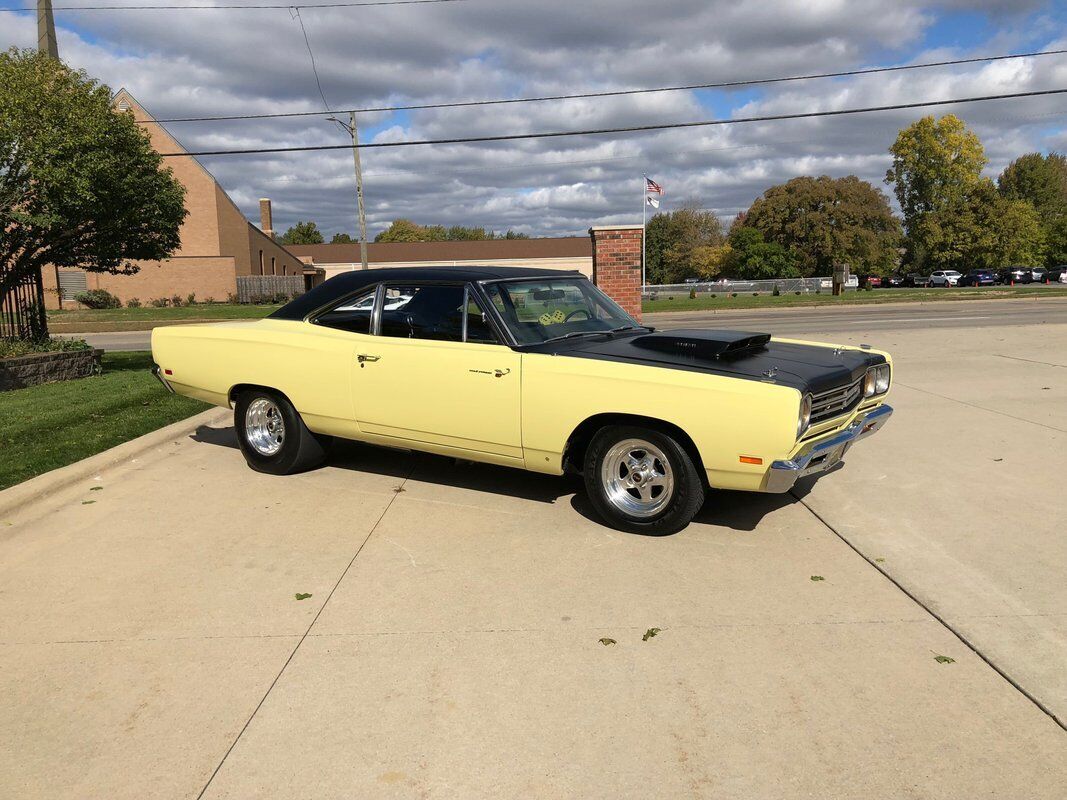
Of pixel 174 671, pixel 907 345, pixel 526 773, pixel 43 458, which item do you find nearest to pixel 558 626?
pixel 526 773

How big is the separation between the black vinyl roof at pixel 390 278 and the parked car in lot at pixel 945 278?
68869 mm

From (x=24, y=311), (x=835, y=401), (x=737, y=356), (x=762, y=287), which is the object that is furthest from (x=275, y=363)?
(x=762, y=287)

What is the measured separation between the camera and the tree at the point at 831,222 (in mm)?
62844

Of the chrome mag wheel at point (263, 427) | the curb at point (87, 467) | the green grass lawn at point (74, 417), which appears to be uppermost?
the chrome mag wheel at point (263, 427)

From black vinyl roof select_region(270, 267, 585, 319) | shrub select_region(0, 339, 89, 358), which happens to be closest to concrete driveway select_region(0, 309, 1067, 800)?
black vinyl roof select_region(270, 267, 585, 319)

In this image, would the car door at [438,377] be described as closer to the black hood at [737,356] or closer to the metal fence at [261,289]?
the black hood at [737,356]

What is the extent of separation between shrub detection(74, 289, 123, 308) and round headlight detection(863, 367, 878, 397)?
4324 cm

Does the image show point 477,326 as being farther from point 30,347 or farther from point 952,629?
point 30,347

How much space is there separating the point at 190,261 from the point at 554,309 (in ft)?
142

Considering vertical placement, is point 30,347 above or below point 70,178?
below

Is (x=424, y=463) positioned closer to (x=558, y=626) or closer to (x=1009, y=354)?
(x=558, y=626)

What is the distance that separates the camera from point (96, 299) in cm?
4109

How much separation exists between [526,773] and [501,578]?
167cm

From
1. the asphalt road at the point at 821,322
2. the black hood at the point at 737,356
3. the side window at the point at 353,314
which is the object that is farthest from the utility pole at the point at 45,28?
the black hood at the point at 737,356
